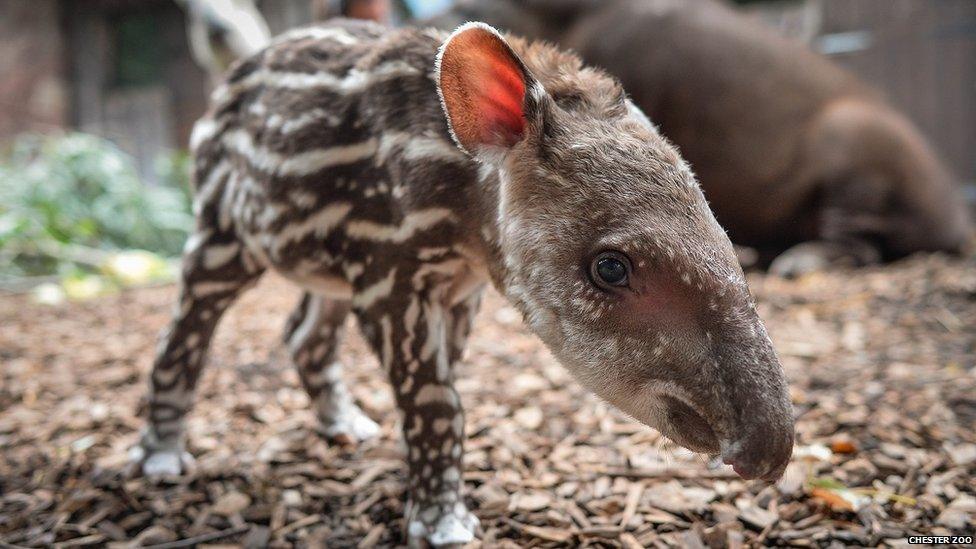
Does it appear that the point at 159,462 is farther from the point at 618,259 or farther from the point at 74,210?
the point at 74,210

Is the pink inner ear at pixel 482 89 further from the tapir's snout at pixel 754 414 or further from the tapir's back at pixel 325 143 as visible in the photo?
the tapir's snout at pixel 754 414

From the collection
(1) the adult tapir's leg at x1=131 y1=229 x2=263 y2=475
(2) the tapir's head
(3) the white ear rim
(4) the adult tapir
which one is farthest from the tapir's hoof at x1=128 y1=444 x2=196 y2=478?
(4) the adult tapir

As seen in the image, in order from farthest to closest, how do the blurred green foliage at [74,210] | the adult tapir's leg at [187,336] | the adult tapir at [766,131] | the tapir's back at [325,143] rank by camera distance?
the blurred green foliage at [74,210] → the adult tapir at [766,131] → the adult tapir's leg at [187,336] → the tapir's back at [325,143]

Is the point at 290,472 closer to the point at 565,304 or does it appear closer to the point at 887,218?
the point at 565,304

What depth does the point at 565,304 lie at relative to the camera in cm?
199

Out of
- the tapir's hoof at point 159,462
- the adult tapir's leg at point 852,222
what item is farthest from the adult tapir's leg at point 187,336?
the adult tapir's leg at point 852,222

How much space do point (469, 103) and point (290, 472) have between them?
1658 millimetres

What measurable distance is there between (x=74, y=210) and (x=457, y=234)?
7.51 meters

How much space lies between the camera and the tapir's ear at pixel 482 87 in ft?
6.59

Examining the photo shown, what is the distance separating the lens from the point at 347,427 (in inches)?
128

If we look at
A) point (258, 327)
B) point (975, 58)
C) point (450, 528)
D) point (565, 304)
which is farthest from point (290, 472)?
point (975, 58)

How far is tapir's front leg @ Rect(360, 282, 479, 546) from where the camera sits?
234cm

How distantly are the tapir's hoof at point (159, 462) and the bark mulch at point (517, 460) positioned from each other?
0.05 meters

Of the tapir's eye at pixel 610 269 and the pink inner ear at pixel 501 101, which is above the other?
the pink inner ear at pixel 501 101
